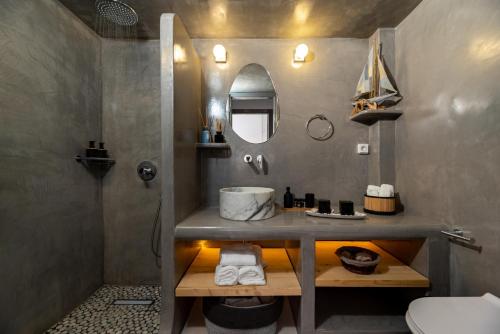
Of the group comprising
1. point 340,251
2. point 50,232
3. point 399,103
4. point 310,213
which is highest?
point 399,103

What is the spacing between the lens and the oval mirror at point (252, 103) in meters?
1.72

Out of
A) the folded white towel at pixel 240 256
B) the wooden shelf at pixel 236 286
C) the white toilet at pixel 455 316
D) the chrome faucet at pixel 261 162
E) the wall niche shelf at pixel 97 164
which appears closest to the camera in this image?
the white toilet at pixel 455 316

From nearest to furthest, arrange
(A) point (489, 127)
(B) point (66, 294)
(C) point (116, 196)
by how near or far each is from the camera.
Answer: (A) point (489, 127)
(B) point (66, 294)
(C) point (116, 196)

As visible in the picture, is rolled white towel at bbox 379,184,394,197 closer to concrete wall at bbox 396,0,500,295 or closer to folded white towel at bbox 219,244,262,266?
concrete wall at bbox 396,0,500,295

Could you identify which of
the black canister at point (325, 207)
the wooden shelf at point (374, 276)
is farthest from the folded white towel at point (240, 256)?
the black canister at point (325, 207)

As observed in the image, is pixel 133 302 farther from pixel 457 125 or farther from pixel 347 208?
pixel 457 125

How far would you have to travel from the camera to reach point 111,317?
1425 millimetres

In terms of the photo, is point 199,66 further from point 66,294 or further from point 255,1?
point 66,294

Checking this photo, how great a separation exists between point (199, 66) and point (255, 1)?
60 cm

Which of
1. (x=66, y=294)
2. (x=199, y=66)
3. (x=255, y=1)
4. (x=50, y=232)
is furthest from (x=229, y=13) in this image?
(x=66, y=294)

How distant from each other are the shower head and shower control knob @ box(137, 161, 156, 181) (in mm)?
1028

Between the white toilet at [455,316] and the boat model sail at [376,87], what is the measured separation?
116cm

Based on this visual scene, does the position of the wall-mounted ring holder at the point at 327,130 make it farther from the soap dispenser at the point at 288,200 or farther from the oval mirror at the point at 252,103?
the soap dispenser at the point at 288,200

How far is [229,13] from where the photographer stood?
1442 mm
